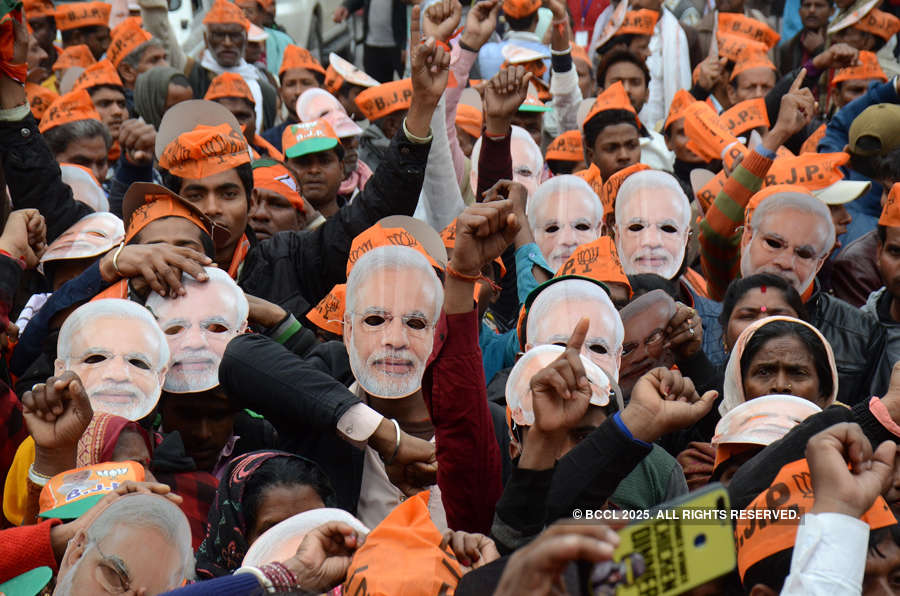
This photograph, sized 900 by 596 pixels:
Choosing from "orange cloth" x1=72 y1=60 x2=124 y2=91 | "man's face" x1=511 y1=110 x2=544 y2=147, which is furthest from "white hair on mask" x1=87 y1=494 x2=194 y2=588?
"orange cloth" x1=72 y1=60 x2=124 y2=91

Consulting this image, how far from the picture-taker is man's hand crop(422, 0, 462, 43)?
217 inches

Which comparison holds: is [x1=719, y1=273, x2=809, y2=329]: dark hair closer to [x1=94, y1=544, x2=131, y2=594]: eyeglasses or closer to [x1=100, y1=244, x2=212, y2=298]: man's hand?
[x1=100, y1=244, x2=212, y2=298]: man's hand

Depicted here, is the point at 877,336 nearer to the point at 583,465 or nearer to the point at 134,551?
the point at 583,465

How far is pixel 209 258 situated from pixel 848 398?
8.18 ft

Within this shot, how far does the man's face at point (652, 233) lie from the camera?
5840 millimetres

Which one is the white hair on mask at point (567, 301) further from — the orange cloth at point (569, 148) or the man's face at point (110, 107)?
the man's face at point (110, 107)

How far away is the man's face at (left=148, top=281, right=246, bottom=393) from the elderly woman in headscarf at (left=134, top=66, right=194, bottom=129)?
13.5 feet

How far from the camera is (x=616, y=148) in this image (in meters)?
7.53

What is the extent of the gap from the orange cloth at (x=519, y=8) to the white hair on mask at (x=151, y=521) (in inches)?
286

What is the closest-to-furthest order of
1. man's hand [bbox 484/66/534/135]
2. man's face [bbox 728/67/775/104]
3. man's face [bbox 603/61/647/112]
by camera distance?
man's hand [bbox 484/66/534/135], man's face [bbox 603/61/647/112], man's face [bbox 728/67/775/104]

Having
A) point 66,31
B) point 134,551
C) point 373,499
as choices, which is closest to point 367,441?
point 373,499

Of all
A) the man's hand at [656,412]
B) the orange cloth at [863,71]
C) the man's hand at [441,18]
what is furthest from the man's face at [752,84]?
the man's hand at [656,412]

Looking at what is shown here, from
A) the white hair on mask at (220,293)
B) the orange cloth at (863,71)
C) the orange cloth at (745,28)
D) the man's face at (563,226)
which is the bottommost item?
the orange cloth at (745,28)

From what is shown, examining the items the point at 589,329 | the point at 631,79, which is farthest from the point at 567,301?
the point at 631,79
